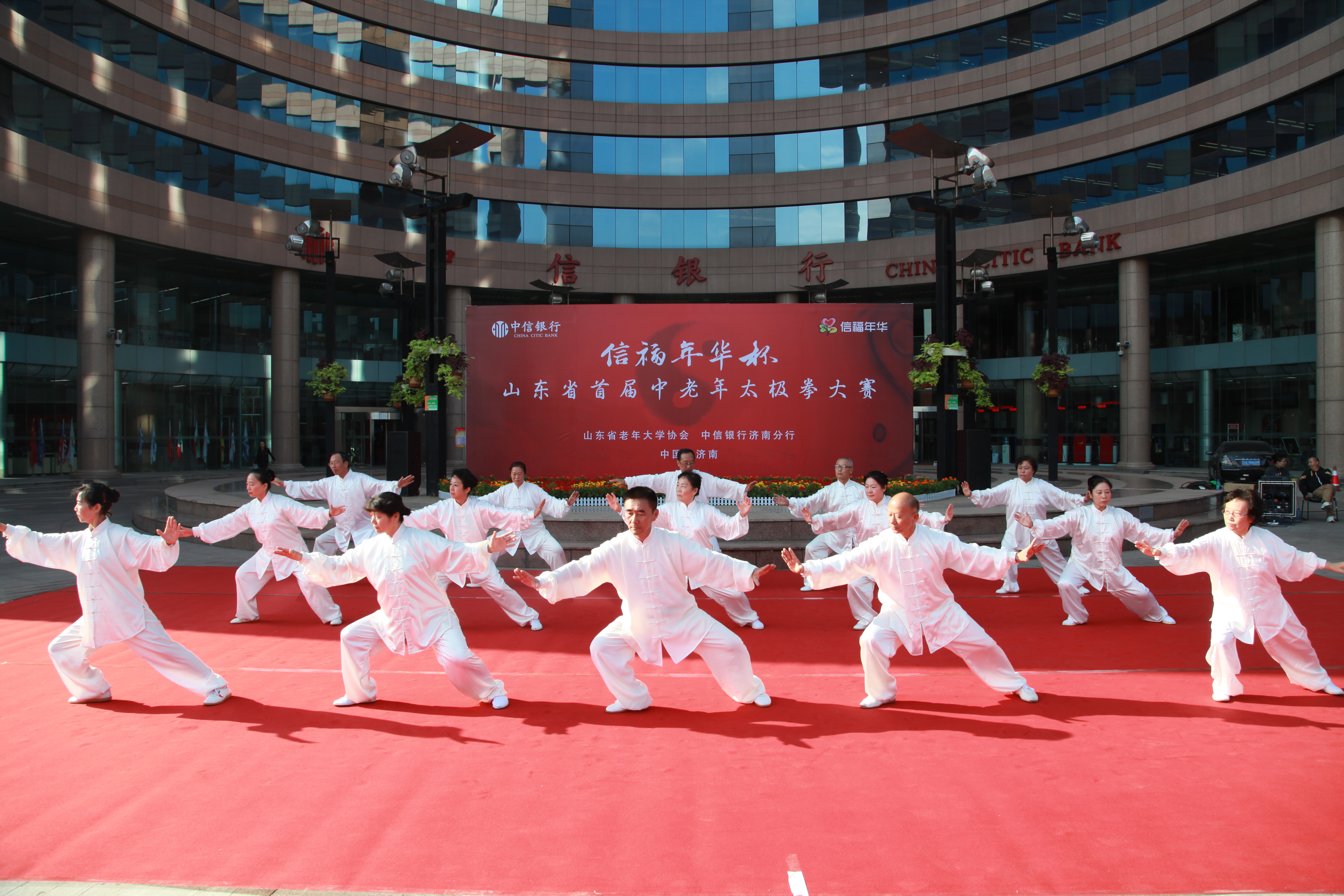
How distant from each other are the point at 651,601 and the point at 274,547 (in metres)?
4.43

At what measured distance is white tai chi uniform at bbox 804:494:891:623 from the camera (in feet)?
24.7

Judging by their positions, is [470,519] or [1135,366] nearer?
[470,519]

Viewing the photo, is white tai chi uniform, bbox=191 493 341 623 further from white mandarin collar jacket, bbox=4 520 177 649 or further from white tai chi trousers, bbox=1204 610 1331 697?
white tai chi trousers, bbox=1204 610 1331 697

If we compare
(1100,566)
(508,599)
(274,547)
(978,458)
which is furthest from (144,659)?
(978,458)

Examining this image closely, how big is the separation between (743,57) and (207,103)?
1765 cm

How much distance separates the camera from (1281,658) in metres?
5.38

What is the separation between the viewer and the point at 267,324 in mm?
30281

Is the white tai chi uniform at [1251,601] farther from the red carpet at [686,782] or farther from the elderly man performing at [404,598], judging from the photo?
the elderly man performing at [404,598]

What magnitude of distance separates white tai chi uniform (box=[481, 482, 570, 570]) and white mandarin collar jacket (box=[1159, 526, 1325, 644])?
552 cm

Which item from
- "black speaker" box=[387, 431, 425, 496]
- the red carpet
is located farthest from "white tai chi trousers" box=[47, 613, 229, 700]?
"black speaker" box=[387, 431, 425, 496]

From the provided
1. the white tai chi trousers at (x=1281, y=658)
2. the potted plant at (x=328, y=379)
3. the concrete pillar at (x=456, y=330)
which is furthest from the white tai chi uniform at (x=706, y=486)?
the concrete pillar at (x=456, y=330)

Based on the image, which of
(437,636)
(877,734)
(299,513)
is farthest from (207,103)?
(877,734)

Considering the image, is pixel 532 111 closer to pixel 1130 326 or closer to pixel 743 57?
pixel 743 57

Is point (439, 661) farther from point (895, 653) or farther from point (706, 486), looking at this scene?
point (706, 486)
